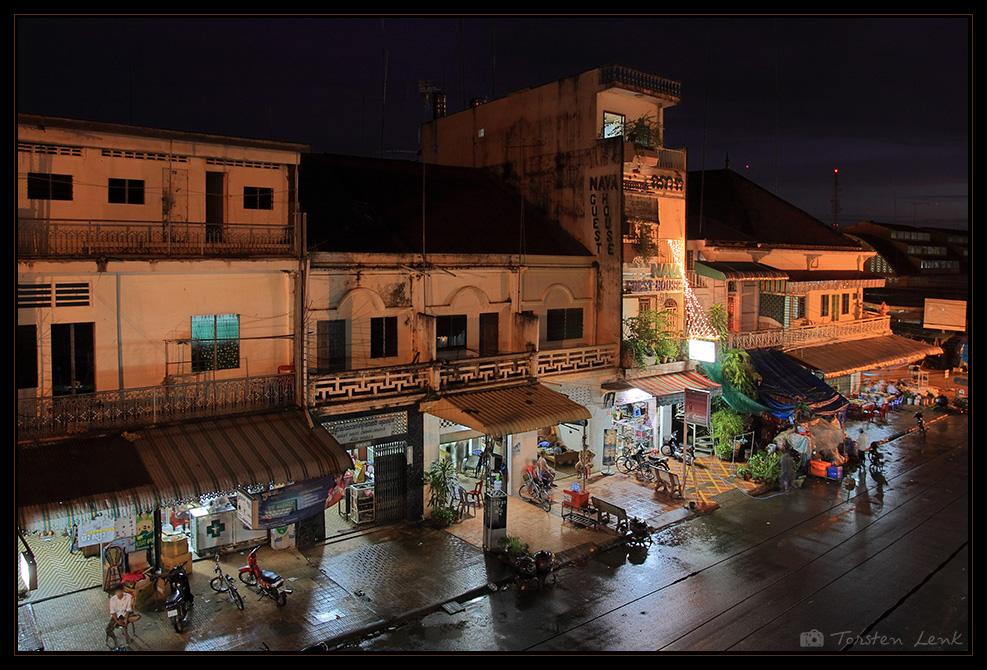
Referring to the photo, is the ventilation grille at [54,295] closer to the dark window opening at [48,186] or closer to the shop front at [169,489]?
the dark window opening at [48,186]

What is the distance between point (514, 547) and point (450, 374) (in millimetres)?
5377

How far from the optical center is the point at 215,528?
16.9 meters

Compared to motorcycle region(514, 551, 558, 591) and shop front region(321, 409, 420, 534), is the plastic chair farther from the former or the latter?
motorcycle region(514, 551, 558, 591)

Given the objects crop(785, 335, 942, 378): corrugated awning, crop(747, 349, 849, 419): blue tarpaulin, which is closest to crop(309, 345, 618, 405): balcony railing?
crop(747, 349, 849, 419): blue tarpaulin

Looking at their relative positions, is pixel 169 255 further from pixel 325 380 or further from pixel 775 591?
pixel 775 591

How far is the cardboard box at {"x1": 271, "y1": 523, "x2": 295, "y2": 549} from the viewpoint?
17578 mm

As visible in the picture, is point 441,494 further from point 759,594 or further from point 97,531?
point 759,594

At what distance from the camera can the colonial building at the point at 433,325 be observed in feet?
61.7

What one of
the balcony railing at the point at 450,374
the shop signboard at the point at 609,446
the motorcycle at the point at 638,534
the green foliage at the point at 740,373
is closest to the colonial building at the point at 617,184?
the shop signboard at the point at 609,446

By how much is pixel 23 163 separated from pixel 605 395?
17.8 metres

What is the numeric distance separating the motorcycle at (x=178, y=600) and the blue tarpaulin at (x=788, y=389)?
19.9 meters

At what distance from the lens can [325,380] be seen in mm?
17578

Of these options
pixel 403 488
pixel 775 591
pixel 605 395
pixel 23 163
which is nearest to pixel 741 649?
pixel 775 591

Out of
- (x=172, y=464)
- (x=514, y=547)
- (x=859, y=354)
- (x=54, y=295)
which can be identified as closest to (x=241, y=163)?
(x=54, y=295)
